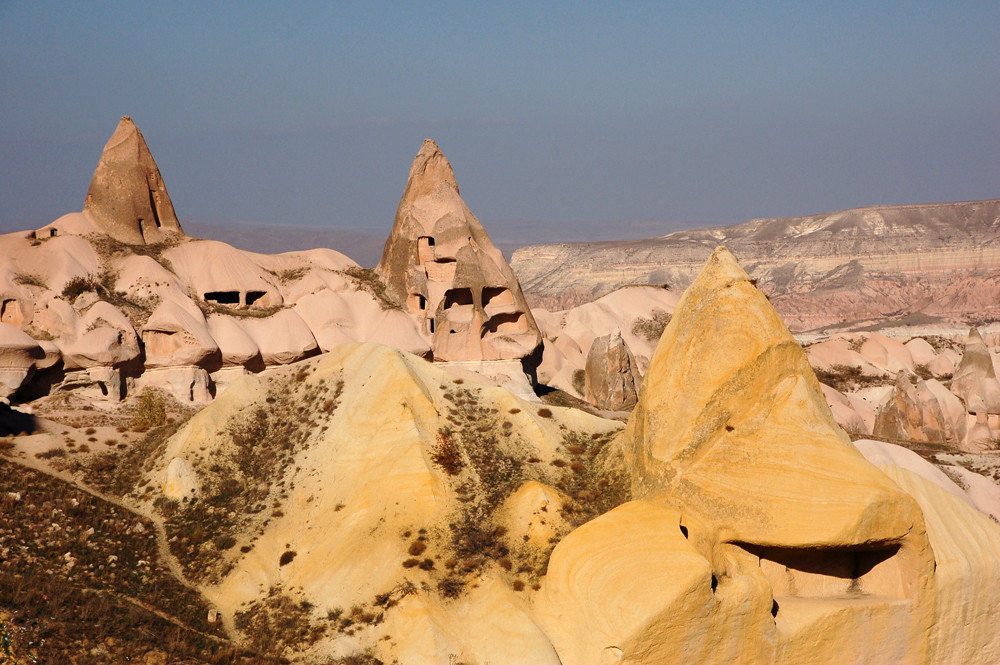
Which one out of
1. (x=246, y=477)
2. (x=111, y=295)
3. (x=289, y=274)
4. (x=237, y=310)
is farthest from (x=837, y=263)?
(x=246, y=477)

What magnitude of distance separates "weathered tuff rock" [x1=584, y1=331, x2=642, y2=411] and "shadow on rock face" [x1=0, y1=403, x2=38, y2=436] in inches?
1132

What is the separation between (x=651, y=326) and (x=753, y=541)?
46.9 metres

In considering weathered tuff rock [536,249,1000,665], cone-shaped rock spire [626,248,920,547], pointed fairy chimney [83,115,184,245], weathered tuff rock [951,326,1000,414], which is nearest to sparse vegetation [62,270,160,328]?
pointed fairy chimney [83,115,184,245]

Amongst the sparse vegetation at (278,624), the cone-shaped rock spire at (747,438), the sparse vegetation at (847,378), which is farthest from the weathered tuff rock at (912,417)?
the sparse vegetation at (278,624)

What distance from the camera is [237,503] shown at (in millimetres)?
23641

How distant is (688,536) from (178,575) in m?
11.8

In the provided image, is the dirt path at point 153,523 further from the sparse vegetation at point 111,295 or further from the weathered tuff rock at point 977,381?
the weathered tuff rock at point 977,381

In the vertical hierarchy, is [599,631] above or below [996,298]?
above

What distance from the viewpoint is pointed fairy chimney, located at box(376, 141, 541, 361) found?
47.1 metres

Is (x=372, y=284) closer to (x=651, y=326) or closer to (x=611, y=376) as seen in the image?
(x=611, y=376)

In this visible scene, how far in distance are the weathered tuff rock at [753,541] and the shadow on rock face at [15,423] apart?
1799 centimetres

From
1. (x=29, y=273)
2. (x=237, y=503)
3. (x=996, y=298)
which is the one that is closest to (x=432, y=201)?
(x=29, y=273)

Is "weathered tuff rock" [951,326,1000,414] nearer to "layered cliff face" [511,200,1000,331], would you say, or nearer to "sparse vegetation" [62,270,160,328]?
"sparse vegetation" [62,270,160,328]

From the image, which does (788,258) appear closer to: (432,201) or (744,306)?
(432,201)
